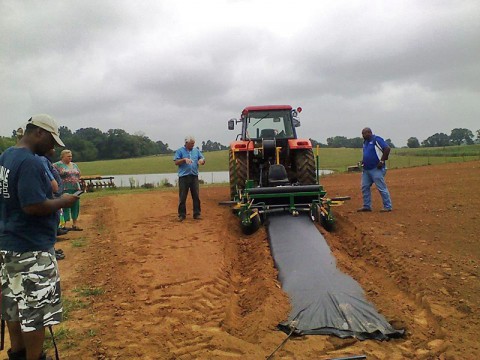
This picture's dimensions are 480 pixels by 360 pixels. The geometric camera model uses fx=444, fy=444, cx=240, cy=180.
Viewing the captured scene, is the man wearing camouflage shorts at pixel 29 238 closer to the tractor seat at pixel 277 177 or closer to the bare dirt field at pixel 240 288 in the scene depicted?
the bare dirt field at pixel 240 288

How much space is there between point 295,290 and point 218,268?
1178 mm

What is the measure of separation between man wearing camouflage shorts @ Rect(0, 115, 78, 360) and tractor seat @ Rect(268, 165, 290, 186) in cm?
510

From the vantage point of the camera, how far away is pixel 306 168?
8453mm

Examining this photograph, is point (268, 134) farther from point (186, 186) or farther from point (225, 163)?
point (225, 163)

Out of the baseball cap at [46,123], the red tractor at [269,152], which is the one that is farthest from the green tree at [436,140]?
the baseball cap at [46,123]

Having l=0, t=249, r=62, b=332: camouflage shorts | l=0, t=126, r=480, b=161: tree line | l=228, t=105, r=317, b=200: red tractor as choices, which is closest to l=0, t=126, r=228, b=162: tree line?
l=0, t=126, r=480, b=161: tree line

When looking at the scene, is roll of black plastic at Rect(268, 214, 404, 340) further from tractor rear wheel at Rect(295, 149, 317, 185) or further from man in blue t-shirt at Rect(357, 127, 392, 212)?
man in blue t-shirt at Rect(357, 127, 392, 212)

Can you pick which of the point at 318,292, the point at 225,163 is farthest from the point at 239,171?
the point at 225,163

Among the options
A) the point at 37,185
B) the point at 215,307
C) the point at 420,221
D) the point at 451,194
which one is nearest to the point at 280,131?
the point at 420,221

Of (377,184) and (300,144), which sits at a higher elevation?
(300,144)

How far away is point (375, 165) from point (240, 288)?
4511mm

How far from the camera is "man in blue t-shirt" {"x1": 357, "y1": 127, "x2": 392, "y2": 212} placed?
8.22m

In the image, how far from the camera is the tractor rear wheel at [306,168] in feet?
27.7

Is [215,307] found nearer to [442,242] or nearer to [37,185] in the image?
[37,185]
